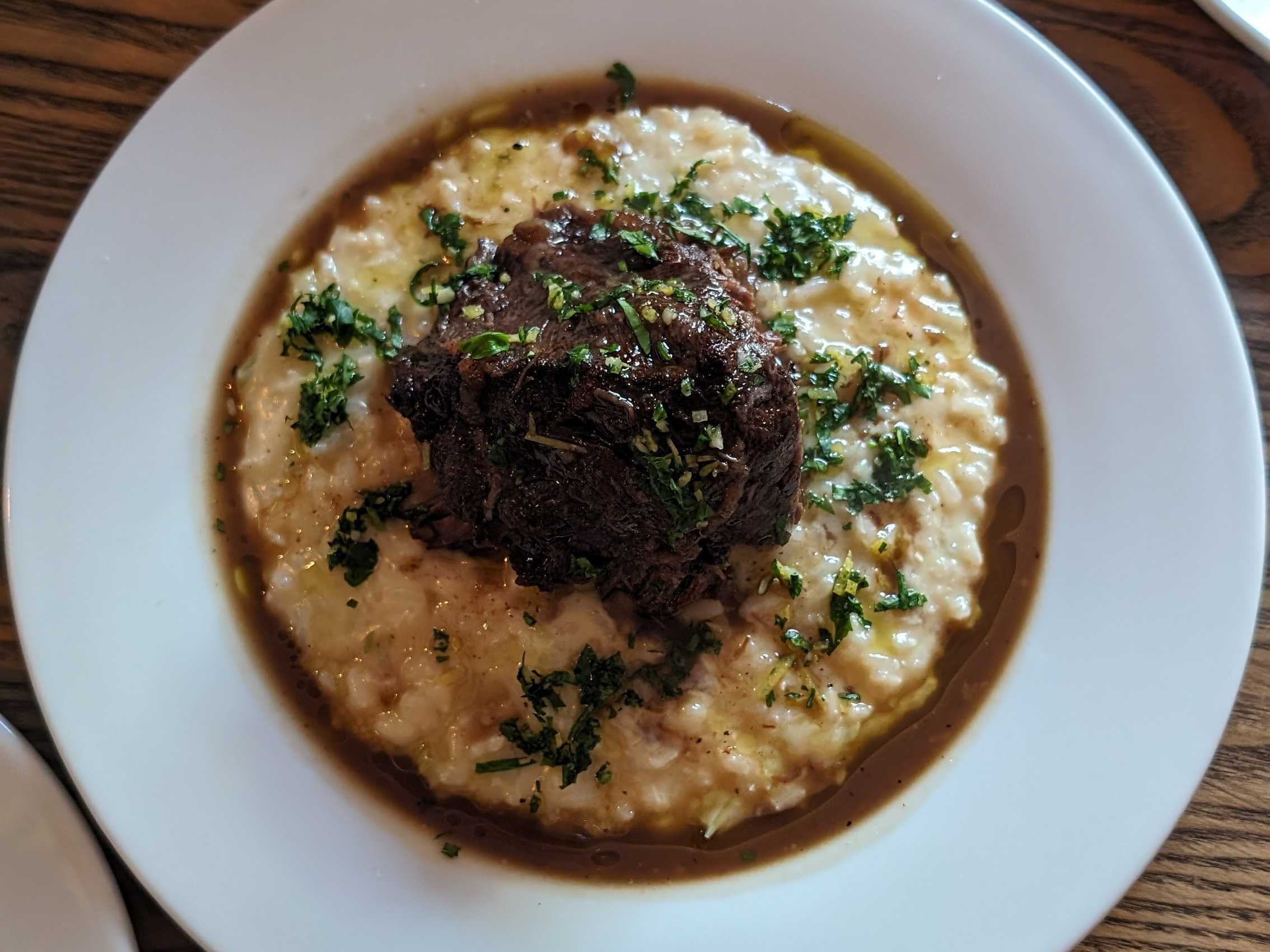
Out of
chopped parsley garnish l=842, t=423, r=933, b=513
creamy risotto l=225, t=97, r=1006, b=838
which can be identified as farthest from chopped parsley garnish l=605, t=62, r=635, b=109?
chopped parsley garnish l=842, t=423, r=933, b=513

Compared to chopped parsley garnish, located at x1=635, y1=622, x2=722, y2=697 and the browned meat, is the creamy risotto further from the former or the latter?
the browned meat

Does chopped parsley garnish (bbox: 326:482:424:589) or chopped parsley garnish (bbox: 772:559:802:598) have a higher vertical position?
chopped parsley garnish (bbox: 326:482:424:589)

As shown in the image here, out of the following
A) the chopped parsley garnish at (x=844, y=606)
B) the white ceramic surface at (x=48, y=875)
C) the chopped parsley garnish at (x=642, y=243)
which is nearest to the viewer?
the white ceramic surface at (x=48, y=875)

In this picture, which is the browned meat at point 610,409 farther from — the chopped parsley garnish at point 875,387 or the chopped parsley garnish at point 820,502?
the chopped parsley garnish at point 875,387

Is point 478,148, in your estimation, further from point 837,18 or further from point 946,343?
point 946,343

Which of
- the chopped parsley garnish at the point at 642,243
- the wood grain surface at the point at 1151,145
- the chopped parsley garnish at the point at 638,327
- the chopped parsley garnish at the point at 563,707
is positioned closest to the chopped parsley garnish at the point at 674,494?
the chopped parsley garnish at the point at 638,327

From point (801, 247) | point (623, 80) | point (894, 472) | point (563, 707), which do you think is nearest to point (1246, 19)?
point (801, 247)
